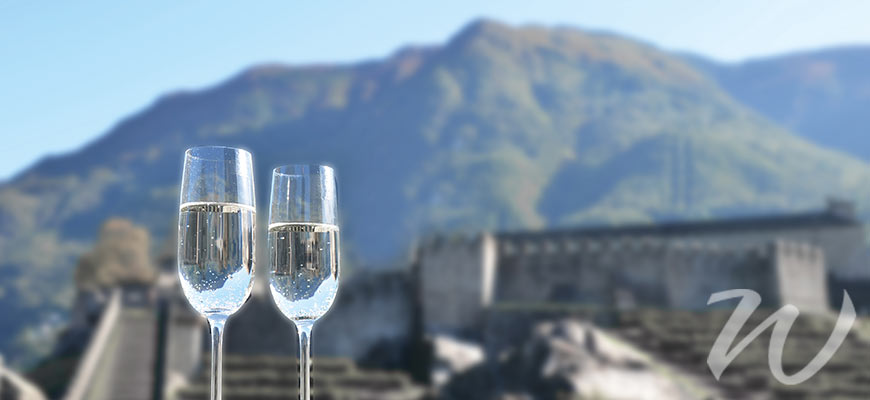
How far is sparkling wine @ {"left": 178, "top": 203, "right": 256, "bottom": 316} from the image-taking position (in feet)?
8.63

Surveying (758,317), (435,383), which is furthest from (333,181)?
(758,317)

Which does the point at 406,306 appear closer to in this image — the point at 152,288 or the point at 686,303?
the point at 686,303

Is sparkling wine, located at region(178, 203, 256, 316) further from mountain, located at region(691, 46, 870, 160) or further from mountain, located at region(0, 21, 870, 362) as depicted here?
mountain, located at region(691, 46, 870, 160)

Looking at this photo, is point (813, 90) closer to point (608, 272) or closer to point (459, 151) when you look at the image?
point (459, 151)

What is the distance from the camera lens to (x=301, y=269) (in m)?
2.78

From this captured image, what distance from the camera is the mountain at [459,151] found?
4318 inches

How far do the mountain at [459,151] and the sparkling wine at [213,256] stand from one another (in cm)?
7873

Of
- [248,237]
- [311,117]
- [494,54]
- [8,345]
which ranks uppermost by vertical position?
[494,54]

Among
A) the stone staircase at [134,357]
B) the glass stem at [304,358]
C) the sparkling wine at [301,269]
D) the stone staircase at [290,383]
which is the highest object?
the sparkling wine at [301,269]

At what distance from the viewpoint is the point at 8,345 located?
260 feet

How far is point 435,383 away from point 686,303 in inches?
369

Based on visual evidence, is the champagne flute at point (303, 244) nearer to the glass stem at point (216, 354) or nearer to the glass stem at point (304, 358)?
the glass stem at point (304, 358)

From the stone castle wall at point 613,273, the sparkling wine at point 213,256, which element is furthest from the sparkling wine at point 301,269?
the stone castle wall at point 613,273

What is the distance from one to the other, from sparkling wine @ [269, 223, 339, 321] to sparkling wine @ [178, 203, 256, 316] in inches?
4.9
